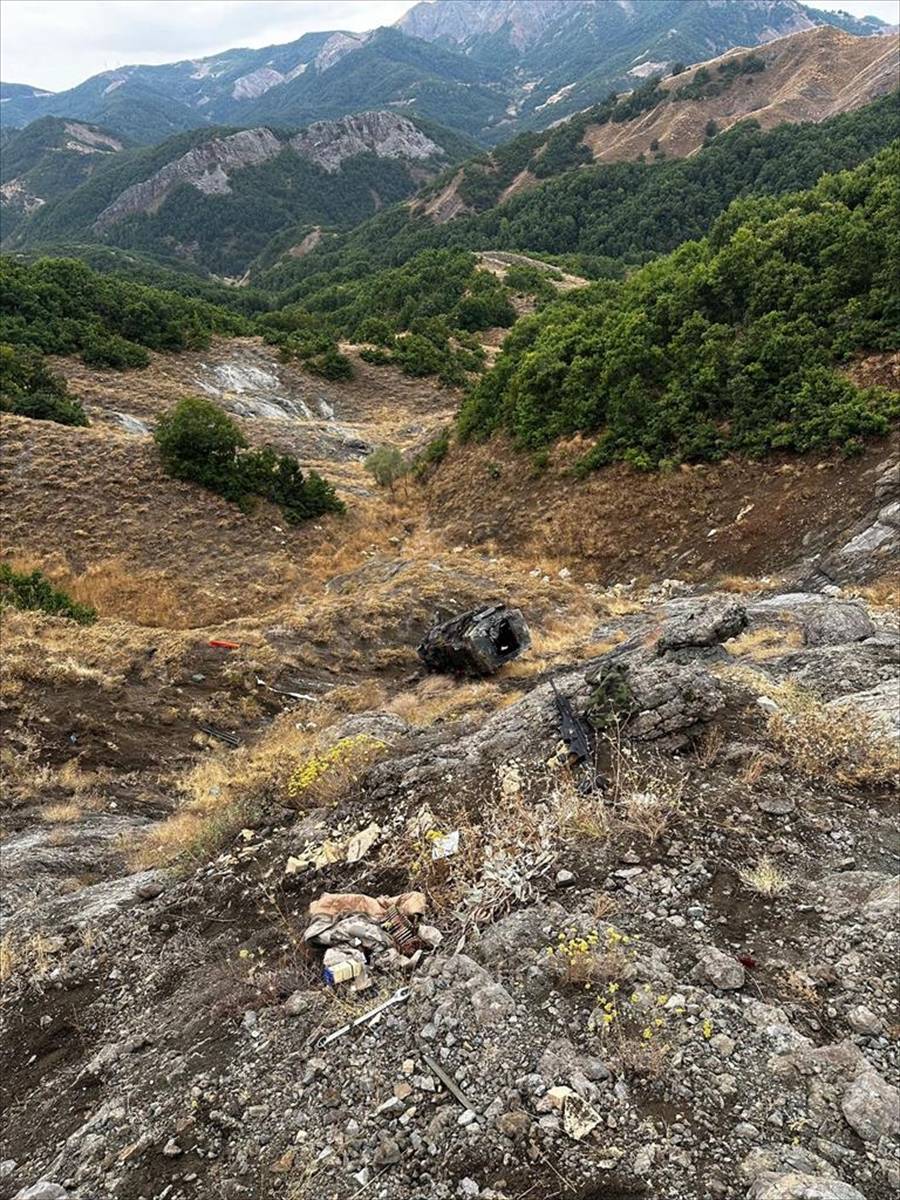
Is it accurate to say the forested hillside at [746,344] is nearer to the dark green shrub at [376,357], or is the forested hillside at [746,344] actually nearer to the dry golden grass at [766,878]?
the dry golden grass at [766,878]

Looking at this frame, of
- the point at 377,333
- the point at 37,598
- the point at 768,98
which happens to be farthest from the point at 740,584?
the point at 768,98

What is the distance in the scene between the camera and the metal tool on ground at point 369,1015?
424 centimetres

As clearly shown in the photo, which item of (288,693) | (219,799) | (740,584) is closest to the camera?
(219,799)

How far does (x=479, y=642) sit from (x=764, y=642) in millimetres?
4552

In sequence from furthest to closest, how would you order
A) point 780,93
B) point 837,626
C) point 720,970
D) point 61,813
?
point 780,93 < point 837,626 < point 61,813 < point 720,970

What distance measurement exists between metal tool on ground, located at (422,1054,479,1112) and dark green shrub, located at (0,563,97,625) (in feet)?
43.3

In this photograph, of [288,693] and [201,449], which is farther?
[201,449]

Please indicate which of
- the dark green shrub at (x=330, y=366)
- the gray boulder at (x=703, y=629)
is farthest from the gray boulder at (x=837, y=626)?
the dark green shrub at (x=330, y=366)

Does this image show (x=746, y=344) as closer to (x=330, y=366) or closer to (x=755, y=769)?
(x=755, y=769)

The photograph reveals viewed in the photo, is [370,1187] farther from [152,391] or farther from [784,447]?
[152,391]

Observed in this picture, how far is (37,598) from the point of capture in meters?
15.0

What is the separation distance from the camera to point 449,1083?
12.1ft

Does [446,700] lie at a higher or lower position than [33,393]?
lower

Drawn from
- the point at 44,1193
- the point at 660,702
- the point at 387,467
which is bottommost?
the point at 387,467
